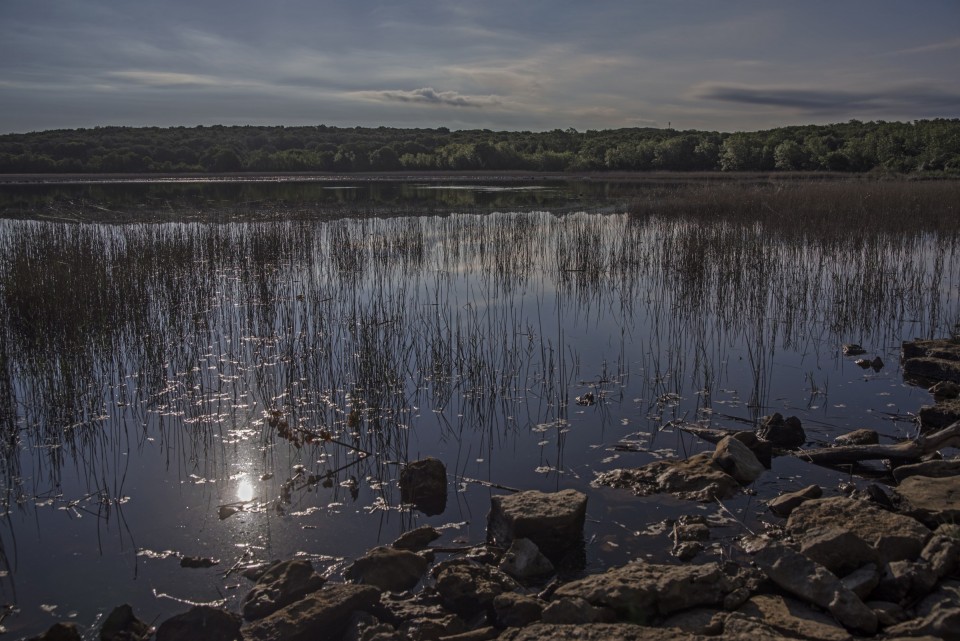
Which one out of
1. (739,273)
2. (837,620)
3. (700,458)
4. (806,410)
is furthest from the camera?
(739,273)

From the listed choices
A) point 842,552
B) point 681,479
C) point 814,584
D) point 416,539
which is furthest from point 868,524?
point 416,539

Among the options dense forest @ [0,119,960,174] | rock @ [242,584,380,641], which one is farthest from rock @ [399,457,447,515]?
dense forest @ [0,119,960,174]

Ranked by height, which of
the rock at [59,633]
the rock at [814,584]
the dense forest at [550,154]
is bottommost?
the rock at [59,633]

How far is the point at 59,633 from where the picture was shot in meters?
3.21

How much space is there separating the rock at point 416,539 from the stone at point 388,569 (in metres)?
0.21

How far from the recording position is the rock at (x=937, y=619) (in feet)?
9.53

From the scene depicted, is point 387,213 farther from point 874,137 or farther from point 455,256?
point 874,137

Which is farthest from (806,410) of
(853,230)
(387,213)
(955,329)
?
(387,213)

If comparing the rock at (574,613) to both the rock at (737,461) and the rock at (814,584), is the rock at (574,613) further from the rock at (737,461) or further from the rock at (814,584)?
the rock at (737,461)

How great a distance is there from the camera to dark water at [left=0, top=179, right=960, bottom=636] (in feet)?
14.1

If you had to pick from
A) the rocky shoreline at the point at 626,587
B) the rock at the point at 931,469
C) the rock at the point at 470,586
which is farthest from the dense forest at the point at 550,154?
the rock at the point at 470,586

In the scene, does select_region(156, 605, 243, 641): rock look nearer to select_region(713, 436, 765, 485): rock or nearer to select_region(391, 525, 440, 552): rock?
select_region(391, 525, 440, 552): rock

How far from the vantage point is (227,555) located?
4.07 m

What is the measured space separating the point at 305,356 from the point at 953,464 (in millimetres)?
5323
